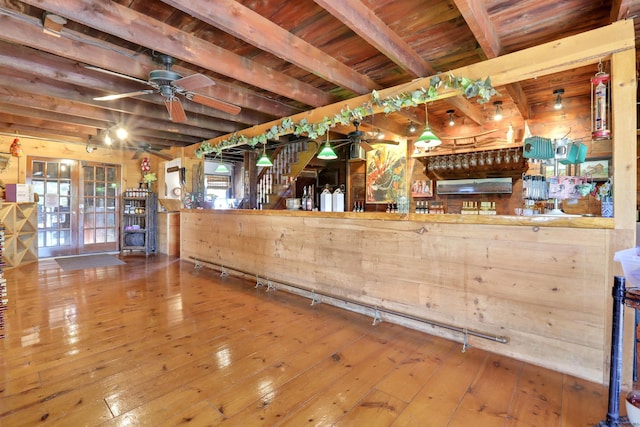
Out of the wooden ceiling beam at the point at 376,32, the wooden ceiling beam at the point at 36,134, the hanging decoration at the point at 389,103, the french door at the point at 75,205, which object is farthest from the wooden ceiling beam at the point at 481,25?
the french door at the point at 75,205

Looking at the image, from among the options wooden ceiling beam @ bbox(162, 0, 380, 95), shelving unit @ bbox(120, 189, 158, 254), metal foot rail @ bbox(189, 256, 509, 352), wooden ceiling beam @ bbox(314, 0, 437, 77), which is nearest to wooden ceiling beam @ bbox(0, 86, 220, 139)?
shelving unit @ bbox(120, 189, 158, 254)

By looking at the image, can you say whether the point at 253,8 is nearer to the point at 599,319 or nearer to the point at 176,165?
Result: the point at 599,319

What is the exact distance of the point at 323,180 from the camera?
907 cm

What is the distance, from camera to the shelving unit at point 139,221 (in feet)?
26.3

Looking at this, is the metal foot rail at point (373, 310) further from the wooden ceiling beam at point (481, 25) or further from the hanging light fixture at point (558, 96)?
the hanging light fixture at point (558, 96)

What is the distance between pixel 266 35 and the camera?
2.81m

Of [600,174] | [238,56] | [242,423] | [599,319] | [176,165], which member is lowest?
[242,423]

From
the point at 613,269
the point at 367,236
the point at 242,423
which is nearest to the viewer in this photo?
the point at 242,423

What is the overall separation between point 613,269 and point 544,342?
711 mm

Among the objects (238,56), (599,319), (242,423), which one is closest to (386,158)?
(238,56)

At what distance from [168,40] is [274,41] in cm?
99

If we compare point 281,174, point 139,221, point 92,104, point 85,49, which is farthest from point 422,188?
point 139,221

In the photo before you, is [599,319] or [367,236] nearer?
[599,319]

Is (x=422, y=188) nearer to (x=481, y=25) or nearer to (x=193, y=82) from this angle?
(x=481, y=25)
